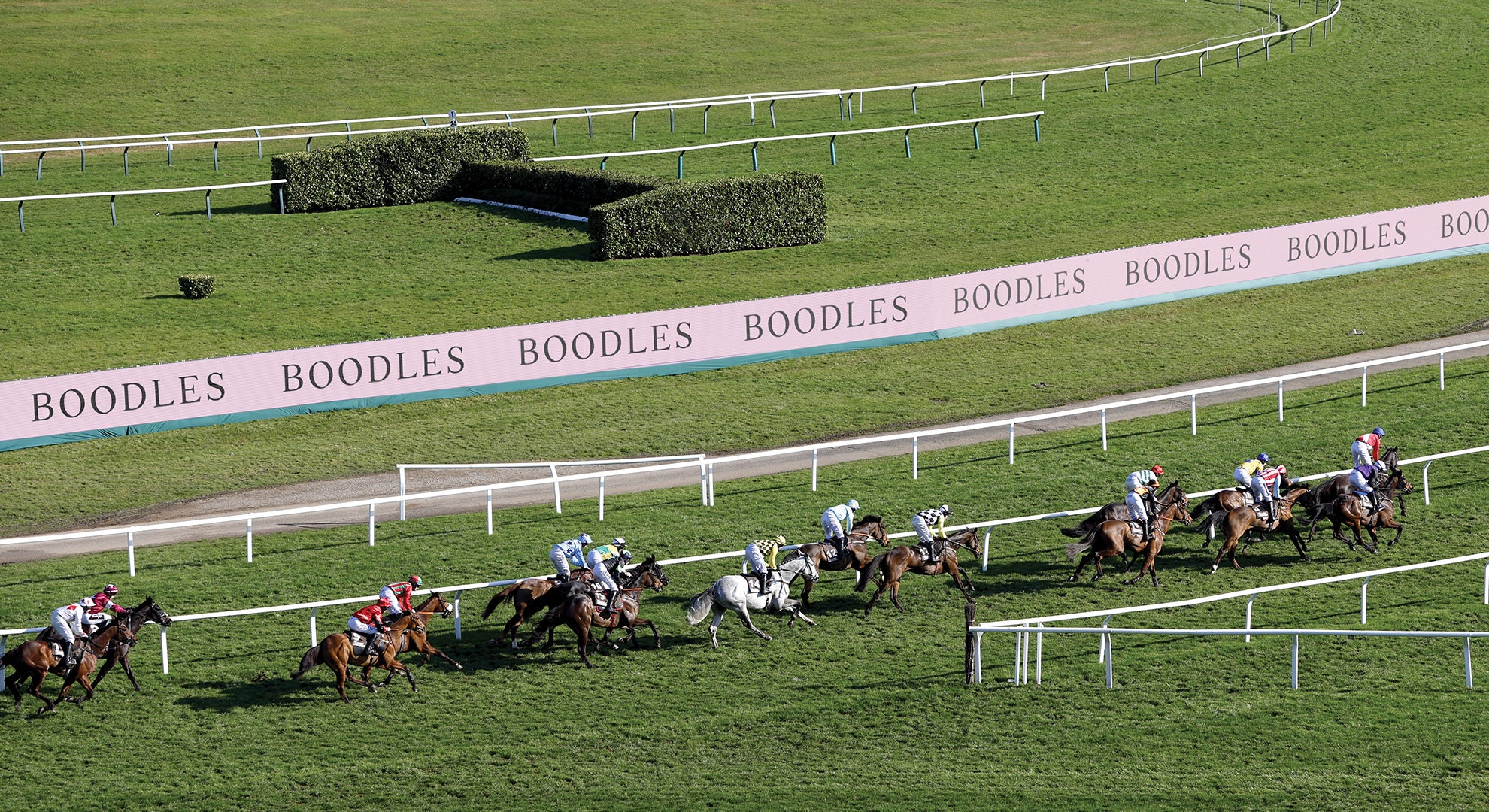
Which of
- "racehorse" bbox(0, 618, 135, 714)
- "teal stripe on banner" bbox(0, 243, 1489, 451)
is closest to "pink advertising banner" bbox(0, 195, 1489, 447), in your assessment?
"teal stripe on banner" bbox(0, 243, 1489, 451)

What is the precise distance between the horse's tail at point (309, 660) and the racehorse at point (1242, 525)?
871 cm

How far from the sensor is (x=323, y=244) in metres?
30.7

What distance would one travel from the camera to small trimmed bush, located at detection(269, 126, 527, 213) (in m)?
32.5

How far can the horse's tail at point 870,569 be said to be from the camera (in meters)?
16.5

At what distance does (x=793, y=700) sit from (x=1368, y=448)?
7.69 meters

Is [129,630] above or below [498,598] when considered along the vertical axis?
below

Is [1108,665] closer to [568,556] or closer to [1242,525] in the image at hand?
[1242,525]

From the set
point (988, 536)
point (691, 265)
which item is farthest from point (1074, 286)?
point (988, 536)

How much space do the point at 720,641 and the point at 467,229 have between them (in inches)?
690

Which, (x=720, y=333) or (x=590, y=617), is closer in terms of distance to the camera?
(x=590, y=617)

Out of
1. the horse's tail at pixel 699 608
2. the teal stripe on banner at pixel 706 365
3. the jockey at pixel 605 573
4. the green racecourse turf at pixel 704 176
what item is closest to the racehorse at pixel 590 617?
the jockey at pixel 605 573

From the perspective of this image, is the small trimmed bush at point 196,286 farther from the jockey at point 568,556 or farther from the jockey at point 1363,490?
the jockey at point 1363,490

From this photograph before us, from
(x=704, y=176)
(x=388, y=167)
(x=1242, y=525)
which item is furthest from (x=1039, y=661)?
(x=388, y=167)

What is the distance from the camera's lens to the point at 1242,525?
17.2 meters
